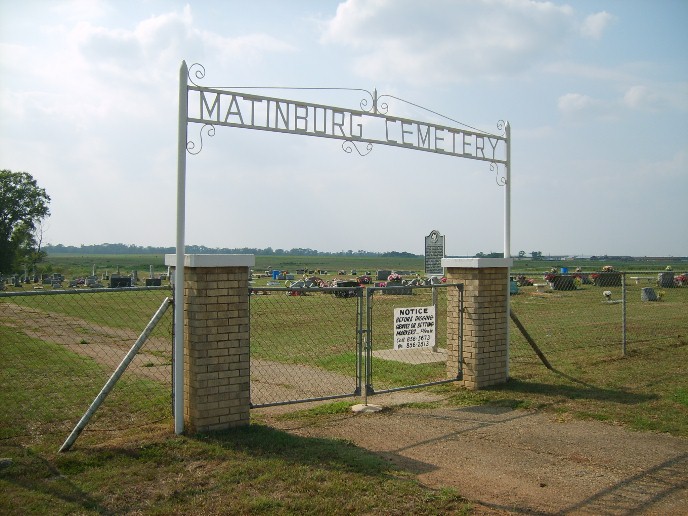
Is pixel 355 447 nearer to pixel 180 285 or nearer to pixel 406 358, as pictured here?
pixel 180 285

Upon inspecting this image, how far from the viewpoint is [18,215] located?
51.8 metres

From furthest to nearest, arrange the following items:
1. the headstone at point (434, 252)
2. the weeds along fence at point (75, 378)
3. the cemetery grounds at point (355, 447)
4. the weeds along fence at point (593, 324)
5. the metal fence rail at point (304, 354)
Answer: the headstone at point (434, 252) → the weeds along fence at point (593, 324) → the metal fence rail at point (304, 354) → the weeds along fence at point (75, 378) → the cemetery grounds at point (355, 447)

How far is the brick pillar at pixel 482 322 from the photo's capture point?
8617 millimetres

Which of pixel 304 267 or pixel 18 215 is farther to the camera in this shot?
pixel 304 267

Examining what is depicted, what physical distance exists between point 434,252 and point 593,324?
6.35 metres

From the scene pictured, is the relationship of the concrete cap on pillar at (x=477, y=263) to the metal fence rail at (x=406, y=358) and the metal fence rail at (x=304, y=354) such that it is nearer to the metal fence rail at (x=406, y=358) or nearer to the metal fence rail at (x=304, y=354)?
the metal fence rail at (x=406, y=358)

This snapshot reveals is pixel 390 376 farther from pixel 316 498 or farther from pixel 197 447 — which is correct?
pixel 316 498

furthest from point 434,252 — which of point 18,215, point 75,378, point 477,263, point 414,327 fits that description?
point 18,215

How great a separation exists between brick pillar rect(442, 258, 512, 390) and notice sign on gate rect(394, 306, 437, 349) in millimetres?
379

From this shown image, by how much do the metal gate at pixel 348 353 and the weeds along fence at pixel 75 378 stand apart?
5.02 ft

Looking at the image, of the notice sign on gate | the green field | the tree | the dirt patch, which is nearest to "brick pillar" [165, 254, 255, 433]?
the dirt patch

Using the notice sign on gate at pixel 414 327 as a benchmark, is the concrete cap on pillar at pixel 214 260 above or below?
above

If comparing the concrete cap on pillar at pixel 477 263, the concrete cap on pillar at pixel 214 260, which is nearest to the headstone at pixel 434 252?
the concrete cap on pillar at pixel 477 263

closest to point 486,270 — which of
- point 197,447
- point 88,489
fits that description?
point 197,447
